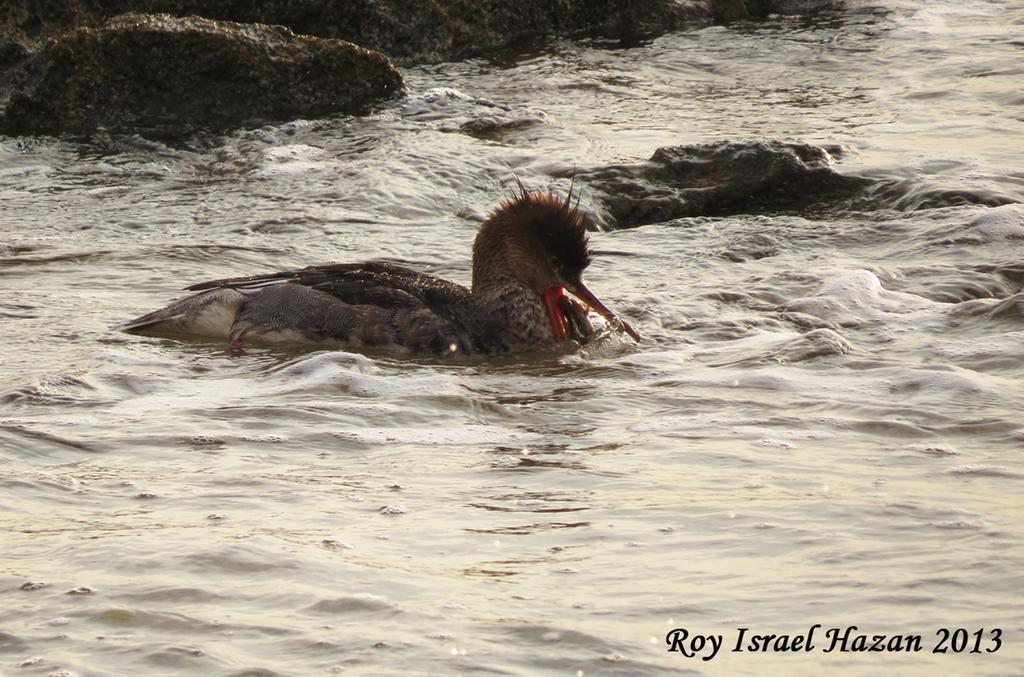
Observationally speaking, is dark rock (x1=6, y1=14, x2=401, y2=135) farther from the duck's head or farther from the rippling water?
the duck's head

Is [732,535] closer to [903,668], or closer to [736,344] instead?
[903,668]

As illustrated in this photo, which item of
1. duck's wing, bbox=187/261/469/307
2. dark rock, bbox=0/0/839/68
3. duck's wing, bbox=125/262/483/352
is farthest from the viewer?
dark rock, bbox=0/0/839/68

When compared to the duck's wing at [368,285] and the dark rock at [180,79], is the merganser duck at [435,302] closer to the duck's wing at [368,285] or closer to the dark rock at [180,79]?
the duck's wing at [368,285]

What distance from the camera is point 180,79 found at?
13.3 meters

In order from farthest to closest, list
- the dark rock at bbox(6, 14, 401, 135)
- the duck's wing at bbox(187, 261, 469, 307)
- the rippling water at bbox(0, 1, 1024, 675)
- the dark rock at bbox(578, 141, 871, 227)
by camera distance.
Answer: the dark rock at bbox(6, 14, 401, 135)
the dark rock at bbox(578, 141, 871, 227)
the duck's wing at bbox(187, 261, 469, 307)
the rippling water at bbox(0, 1, 1024, 675)

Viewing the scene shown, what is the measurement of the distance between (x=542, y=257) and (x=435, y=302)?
0.78 meters

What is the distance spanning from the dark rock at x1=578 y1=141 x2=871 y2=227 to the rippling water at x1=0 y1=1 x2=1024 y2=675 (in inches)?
11.9

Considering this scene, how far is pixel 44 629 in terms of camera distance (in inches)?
159

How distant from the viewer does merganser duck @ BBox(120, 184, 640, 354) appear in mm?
7934

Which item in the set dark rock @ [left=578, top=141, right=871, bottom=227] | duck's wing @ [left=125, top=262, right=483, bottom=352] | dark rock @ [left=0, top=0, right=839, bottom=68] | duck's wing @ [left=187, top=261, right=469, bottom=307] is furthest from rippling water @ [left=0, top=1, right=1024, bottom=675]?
dark rock @ [left=0, top=0, right=839, bottom=68]

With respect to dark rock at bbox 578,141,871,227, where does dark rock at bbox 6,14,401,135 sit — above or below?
above

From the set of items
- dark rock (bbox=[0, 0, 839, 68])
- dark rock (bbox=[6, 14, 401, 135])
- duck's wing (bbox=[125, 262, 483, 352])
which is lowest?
duck's wing (bbox=[125, 262, 483, 352])

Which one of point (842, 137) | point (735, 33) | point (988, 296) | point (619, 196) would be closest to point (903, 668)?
point (988, 296)

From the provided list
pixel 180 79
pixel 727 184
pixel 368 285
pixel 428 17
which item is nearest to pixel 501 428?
pixel 368 285
